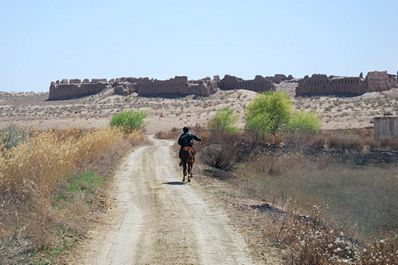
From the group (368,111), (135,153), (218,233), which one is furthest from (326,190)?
(368,111)

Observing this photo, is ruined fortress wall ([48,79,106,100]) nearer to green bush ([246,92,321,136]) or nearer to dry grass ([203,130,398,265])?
green bush ([246,92,321,136])

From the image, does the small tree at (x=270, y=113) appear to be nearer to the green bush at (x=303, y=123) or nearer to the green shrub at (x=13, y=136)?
the green bush at (x=303, y=123)

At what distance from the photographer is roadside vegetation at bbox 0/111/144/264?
10.5 m

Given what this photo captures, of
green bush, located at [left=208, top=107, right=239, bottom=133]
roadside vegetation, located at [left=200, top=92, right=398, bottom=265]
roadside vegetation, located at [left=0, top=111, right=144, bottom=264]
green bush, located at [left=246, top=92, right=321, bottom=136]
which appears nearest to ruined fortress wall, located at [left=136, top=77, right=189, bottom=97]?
green bush, located at [left=208, top=107, right=239, bottom=133]

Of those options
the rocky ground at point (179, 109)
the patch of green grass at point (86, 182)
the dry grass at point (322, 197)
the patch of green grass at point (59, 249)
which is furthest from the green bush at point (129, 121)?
the patch of green grass at point (59, 249)

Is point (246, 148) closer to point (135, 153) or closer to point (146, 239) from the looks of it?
point (135, 153)

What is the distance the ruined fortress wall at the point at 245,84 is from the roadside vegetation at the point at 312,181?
153 ft

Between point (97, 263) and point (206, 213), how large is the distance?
5274 mm

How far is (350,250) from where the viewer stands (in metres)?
10.2

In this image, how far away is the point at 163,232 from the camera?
12484mm

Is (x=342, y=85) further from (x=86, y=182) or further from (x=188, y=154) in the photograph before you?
(x=86, y=182)

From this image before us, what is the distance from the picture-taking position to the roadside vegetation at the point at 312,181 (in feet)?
34.4

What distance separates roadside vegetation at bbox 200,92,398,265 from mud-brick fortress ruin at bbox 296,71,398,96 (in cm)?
3749

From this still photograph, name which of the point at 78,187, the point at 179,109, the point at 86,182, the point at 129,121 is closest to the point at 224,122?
the point at 129,121
